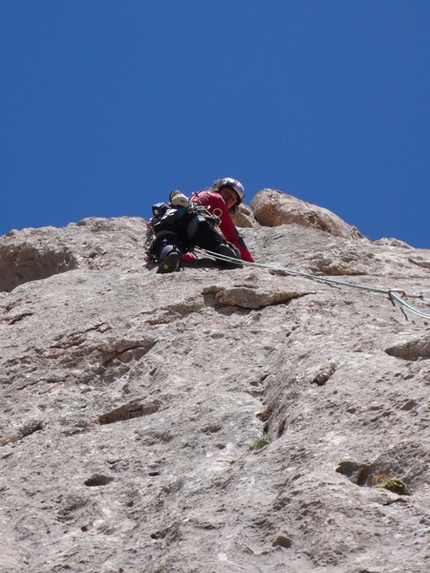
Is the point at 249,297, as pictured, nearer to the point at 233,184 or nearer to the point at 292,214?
the point at 233,184

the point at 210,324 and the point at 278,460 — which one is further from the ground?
the point at 210,324

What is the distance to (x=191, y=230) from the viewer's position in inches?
407

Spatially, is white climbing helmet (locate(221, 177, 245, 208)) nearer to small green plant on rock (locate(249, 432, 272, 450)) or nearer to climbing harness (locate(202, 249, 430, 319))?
climbing harness (locate(202, 249, 430, 319))

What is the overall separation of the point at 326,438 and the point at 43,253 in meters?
7.70

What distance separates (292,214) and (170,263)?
4.79 metres

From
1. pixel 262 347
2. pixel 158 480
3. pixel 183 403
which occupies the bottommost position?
pixel 158 480

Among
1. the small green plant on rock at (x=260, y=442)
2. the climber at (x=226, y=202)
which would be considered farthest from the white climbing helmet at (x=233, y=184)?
the small green plant on rock at (x=260, y=442)

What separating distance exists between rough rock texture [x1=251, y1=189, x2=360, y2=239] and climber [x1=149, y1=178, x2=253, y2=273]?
2910 mm

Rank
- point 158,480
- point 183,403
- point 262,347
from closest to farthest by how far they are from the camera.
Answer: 1. point 158,480
2. point 183,403
3. point 262,347

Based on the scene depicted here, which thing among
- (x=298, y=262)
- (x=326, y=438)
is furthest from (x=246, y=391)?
→ (x=298, y=262)

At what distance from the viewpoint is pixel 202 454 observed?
5953 mm

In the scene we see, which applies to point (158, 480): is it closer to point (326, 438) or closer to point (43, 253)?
point (326, 438)

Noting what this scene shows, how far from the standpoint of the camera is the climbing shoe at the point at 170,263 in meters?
9.67

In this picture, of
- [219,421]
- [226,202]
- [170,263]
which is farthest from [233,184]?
[219,421]
